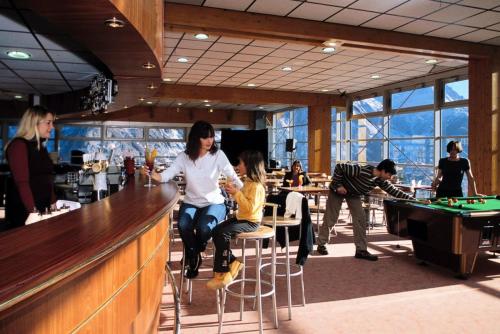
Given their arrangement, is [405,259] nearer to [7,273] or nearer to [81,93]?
[7,273]

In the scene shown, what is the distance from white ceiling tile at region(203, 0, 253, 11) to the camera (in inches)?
198

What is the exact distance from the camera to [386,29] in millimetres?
6004

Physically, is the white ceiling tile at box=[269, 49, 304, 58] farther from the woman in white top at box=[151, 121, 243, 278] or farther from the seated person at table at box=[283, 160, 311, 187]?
the woman in white top at box=[151, 121, 243, 278]

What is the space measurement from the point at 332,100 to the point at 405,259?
7.74 meters

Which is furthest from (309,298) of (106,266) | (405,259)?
(106,266)

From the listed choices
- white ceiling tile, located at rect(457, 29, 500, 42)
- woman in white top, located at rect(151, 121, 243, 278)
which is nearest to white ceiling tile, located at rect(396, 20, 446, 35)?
white ceiling tile, located at rect(457, 29, 500, 42)

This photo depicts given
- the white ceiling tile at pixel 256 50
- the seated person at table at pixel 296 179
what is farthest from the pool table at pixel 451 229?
the white ceiling tile at pixel 256 50

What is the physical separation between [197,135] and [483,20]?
4.42m

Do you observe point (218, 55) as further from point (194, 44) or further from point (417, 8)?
point (417, 8)

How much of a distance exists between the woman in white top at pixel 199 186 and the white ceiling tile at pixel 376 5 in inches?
113

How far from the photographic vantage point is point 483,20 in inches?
217

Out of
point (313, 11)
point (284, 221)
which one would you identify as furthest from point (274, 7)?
point (284, 221)

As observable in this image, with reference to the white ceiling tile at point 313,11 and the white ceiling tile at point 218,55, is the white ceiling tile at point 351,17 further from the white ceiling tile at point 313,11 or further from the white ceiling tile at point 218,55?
the white ceiling tile at point 218,55

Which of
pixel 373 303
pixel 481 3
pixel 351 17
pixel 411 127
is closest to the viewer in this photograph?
pixel 373 303
